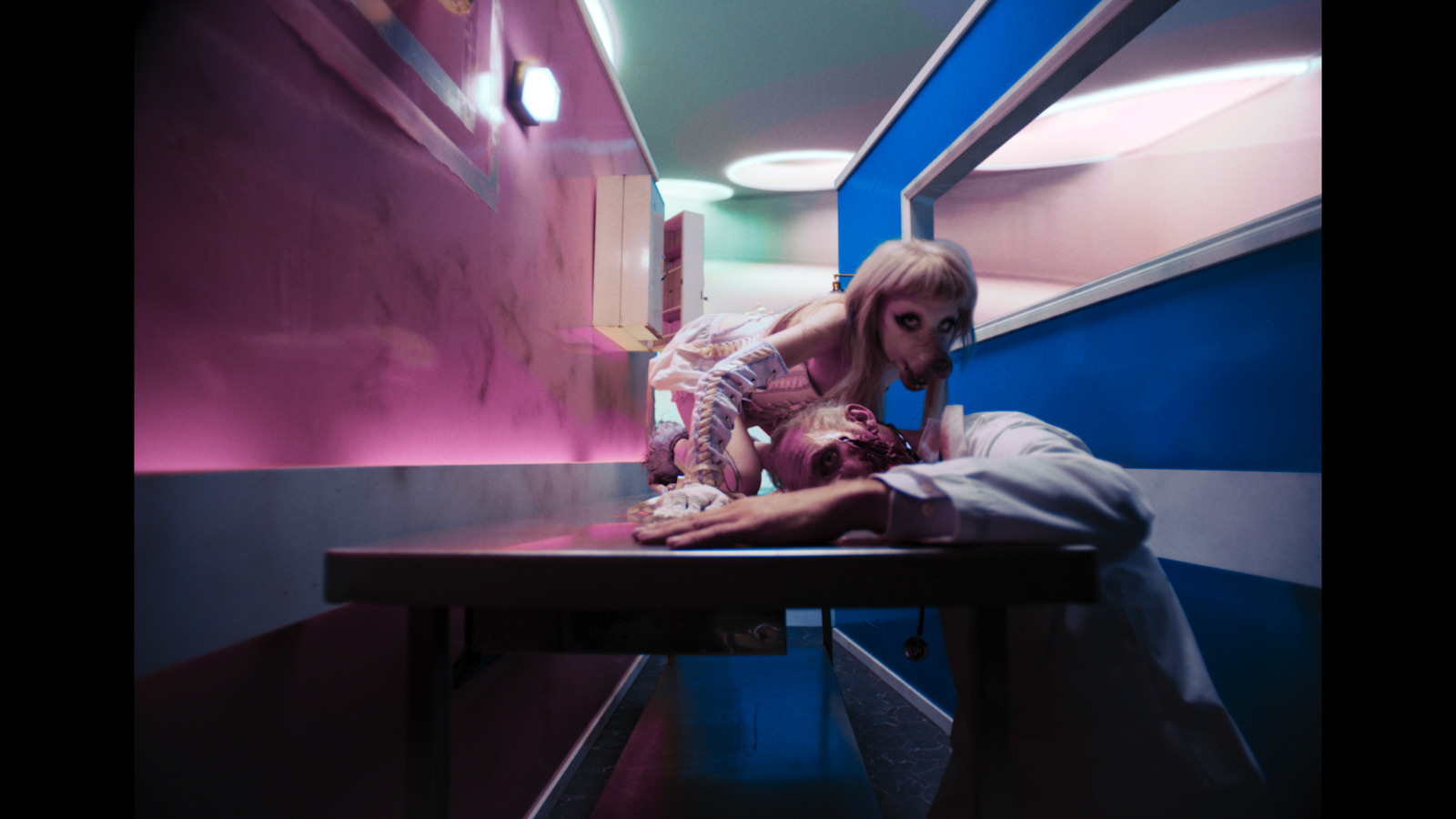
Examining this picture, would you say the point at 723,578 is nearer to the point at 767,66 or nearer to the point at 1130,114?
the point at 767,66

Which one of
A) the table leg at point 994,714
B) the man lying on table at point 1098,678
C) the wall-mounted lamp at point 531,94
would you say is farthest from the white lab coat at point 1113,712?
the wall-mounted lamp at point 531,94

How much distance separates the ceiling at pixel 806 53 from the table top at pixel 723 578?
289 centimetres

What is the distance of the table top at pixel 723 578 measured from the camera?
1.63ft

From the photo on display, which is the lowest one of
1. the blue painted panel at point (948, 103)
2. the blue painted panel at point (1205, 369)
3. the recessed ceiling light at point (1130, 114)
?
the blue painted panel at point (1205, 369)

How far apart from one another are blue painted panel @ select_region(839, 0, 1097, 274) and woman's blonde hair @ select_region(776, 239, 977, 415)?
90 cm

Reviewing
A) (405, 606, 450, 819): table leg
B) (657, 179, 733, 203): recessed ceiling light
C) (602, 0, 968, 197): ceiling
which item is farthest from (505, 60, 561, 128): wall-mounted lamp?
(657, 179, 733, 203): recessed ceiling light

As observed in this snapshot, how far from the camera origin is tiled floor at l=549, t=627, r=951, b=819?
5.21 feet

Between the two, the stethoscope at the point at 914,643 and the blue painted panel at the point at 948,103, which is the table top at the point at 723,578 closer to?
the stethoscope at the point at 914,643

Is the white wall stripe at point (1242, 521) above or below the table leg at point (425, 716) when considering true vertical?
above

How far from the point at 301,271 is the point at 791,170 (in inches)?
168

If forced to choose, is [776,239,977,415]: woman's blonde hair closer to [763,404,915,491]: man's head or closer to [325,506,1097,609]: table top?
[763,404,915,491]: man's head
